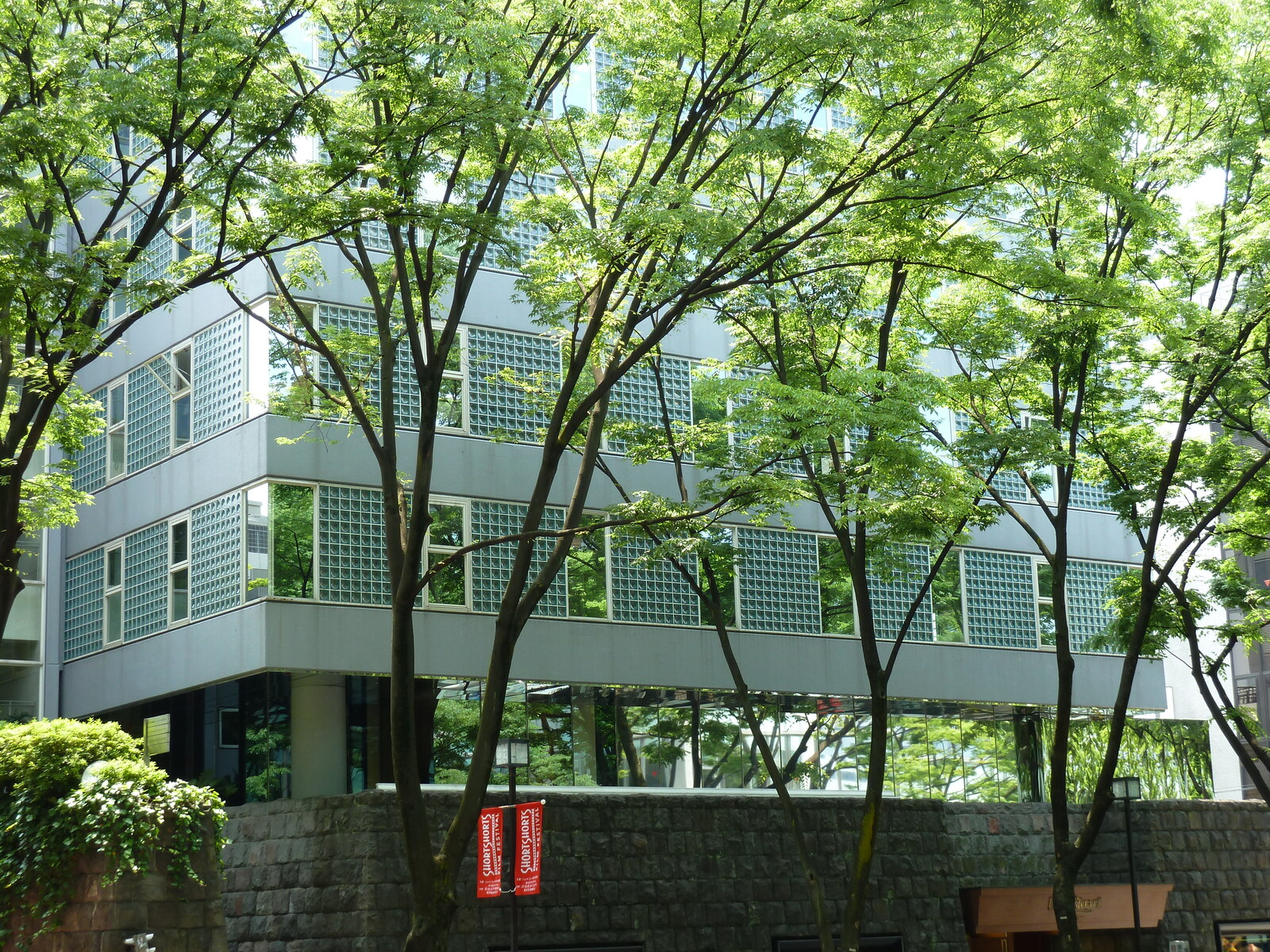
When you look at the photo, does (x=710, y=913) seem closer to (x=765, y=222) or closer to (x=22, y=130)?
(x=765, y=222)

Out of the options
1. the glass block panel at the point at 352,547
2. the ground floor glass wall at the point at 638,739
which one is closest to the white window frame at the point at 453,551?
the glass block panel at the point at 352,547

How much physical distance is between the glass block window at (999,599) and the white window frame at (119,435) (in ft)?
45.7

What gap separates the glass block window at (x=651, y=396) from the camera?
853 inches

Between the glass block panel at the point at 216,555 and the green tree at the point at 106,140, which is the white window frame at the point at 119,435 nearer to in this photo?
the glass block panel at the point at 216,555

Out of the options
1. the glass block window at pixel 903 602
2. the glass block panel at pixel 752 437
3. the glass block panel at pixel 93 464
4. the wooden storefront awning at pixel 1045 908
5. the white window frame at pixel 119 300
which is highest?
the white window frame at pixel 119 300

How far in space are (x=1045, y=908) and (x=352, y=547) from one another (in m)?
12.5

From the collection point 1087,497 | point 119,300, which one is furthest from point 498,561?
point 1087,497

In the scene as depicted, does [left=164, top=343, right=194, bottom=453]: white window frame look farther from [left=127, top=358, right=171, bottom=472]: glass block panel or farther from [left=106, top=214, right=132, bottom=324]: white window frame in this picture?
[left=106, top=214, right=132, bottom=324]: white window frame

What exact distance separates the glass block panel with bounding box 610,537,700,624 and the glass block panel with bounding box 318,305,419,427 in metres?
3.54

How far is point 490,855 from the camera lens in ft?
50.6

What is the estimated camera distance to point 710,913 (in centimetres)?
1950

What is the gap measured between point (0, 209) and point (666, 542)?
25.1 ft

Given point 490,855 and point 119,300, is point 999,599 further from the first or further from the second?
point 119,300

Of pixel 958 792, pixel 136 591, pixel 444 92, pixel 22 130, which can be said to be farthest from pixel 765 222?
pixel 958 792
